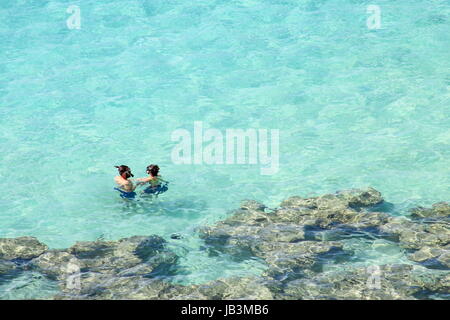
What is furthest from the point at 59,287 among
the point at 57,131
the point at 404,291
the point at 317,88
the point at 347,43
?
the point at 347,43

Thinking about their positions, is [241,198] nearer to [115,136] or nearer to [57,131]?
[115,136]

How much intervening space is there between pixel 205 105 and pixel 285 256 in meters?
7.09

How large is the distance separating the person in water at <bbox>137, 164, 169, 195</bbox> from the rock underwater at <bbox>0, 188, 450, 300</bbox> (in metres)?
1.55

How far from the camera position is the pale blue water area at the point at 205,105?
13.4 m

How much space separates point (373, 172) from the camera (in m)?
14.4

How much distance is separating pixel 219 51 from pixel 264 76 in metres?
1.96

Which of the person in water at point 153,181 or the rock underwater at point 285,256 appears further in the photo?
the person in water at point 153,181

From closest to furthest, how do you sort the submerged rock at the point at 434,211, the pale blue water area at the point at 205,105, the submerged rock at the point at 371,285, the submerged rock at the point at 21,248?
1. the submerged rock at the point at 371,285
2. the submerged rock at the point at 21,248
3. the submerged rock at the point at 434,211
4. the pale blue water area at the point at 205,105

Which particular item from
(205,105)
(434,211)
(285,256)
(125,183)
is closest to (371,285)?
(285,256)

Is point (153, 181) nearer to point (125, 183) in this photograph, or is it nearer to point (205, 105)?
point (125, 183)

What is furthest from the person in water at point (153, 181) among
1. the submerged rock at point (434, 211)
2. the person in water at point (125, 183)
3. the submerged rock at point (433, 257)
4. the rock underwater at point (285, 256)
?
the submerged rock at point (433, 257)

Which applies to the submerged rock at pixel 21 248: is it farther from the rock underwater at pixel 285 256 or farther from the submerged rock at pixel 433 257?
the submerged rock at pixel 433 257

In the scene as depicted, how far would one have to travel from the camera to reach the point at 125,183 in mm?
13156

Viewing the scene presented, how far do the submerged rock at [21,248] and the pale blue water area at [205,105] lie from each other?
73cm
